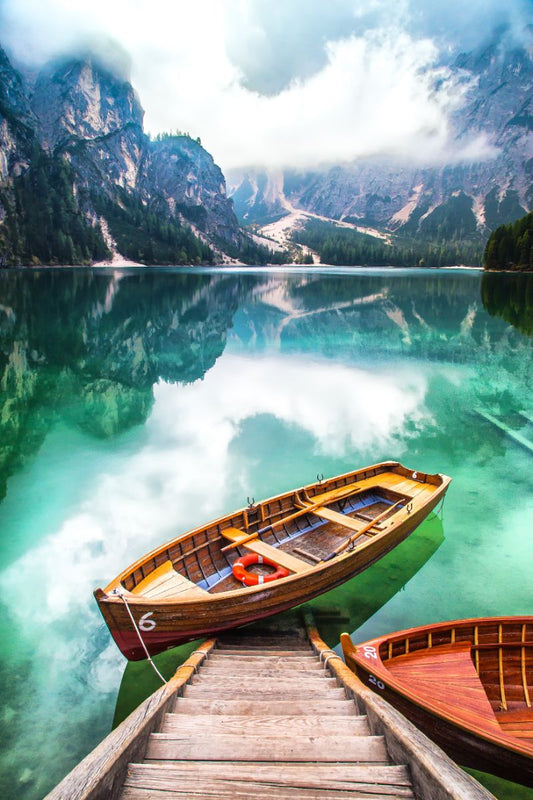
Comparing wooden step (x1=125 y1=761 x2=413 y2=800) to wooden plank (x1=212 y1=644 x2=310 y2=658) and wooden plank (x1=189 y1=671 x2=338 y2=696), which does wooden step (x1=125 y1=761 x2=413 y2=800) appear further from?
wooden plank (x1=212 y1=644 x2=310 y2=658)

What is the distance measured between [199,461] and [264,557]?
847cm

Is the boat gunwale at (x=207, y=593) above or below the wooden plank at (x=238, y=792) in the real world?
below

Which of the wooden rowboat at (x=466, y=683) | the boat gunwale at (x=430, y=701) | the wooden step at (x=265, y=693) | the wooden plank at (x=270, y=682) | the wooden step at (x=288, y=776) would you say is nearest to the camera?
the wooden step at (x=288, y=776)

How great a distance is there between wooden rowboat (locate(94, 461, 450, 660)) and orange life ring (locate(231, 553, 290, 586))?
28mm

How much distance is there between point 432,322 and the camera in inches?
2165

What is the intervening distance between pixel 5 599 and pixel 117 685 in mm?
3949

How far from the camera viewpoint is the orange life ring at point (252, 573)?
980 centimetres

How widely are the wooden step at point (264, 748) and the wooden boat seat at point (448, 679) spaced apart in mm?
2310

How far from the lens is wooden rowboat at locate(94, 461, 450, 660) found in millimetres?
8438

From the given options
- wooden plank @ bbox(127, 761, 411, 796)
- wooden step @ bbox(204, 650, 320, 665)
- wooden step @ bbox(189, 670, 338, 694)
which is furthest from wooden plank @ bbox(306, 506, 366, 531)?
wooden plank @ bbox(127, 761, 411, 796)

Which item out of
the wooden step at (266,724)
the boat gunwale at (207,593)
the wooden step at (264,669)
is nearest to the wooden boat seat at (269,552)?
the boat gunwale at (207,593)

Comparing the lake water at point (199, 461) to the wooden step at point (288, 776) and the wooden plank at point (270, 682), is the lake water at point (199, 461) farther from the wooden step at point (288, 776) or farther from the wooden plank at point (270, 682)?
the wooden step at point (288, 776)

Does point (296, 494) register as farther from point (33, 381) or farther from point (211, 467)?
point (33, 381)

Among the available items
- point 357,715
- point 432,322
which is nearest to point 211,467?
point 357,715
